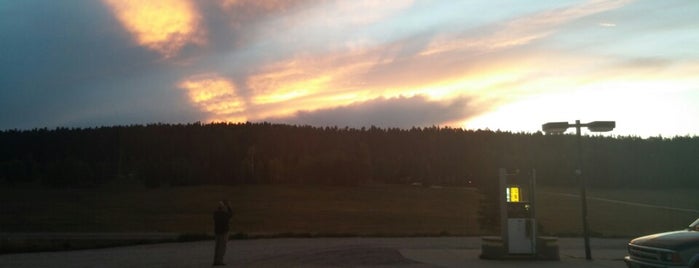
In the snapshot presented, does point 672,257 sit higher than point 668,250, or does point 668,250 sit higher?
point 668,250

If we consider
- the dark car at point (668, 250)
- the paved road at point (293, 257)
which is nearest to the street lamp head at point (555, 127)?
the paved road at point (293, 257)

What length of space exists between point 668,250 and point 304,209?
73990 millimetres

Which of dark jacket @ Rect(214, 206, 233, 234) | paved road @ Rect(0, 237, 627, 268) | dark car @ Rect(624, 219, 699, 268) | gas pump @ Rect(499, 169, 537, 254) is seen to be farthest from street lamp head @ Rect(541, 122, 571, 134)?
dark jacket @ Rect(214, 206, 233, 234)

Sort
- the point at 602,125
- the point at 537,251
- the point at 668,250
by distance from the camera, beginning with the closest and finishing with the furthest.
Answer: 1. the point at 668,250
2. the point at 537,251
3. the point at 602,125

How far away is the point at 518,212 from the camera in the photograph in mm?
23984

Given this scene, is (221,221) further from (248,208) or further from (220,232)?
(248,208)

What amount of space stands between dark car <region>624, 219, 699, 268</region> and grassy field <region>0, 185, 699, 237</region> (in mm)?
39526

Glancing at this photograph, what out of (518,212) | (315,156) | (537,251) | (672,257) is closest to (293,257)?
(518,212)

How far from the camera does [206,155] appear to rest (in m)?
139

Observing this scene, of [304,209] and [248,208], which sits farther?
[248,208]

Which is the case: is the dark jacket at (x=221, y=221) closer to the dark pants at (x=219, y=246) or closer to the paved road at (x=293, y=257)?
the dark pants at (x=219, y=246)

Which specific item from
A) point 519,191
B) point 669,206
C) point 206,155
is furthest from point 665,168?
point 519,191

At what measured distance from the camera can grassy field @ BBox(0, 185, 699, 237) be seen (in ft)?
219

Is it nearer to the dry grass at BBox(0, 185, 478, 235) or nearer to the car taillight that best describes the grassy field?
the dry grass at BBox(0, 185, 478, 235)
